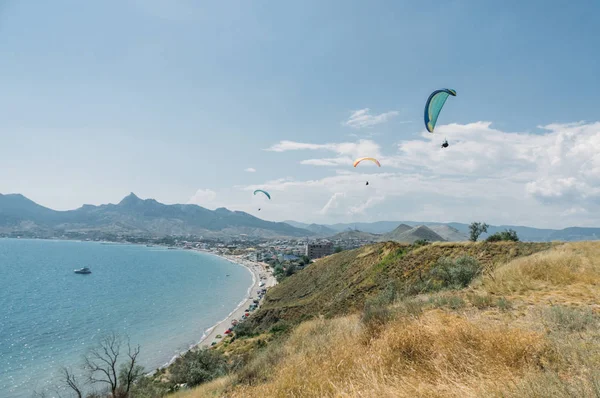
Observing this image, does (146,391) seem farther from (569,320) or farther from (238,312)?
(238,312)

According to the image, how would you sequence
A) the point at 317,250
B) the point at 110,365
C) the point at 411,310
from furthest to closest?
the point at 317,250 → the point at 110,365 → the point at 411,310

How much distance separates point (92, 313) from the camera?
65938 mm

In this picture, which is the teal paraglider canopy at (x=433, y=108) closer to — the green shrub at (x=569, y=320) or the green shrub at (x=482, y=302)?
the green shrub at (x=482, y=302)

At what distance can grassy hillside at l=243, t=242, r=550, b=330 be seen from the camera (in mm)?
27091

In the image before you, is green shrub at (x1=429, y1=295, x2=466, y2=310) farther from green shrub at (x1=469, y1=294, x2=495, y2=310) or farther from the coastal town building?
the coastal town building

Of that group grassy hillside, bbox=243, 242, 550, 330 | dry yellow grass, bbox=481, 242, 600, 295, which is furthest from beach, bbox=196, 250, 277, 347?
dry yellow grass, bbox=481, 242, 600, 295

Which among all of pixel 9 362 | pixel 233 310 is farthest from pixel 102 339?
pixel 233 310

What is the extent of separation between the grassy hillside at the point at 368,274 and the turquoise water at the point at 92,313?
18.1 metres

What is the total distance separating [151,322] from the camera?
60281 millimetres

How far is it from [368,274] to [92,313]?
6306cm

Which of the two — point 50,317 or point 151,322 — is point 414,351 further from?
point 50,317

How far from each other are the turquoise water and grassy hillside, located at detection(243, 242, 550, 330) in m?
18.1

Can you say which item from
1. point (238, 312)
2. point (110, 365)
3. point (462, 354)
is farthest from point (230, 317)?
point (462, 354)

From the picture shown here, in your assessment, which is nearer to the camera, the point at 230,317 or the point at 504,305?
the point at 504,305
